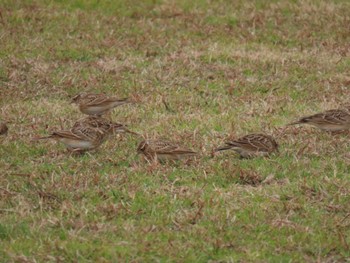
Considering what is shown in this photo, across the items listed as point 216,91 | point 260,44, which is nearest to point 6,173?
point 216,91

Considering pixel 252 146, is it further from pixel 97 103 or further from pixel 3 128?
pixel 3 128

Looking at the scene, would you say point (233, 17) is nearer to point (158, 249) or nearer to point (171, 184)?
point (171, 184)

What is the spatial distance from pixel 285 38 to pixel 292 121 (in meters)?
5.02

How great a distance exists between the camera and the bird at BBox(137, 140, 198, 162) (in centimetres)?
998

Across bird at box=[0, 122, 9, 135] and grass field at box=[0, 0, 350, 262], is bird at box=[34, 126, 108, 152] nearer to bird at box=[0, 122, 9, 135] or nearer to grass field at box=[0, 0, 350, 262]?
grass field at box=[0, 0, 350, 262]

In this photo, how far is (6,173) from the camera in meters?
9.51

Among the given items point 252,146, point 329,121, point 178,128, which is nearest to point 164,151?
point 252,146

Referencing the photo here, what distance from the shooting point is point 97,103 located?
1216 cm

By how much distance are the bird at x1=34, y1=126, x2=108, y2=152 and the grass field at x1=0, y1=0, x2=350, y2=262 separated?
0.12 metres

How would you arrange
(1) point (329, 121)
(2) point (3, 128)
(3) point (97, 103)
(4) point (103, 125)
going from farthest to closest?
1. (3) point (97, 103)
2. (1) point (329, 121)
3. (2) point (3, 128)
4. (4) point (103, 125)

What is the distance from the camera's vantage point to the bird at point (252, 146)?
10195 mm

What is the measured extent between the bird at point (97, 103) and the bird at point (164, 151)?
2.15 meters

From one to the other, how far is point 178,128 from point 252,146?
1571mm

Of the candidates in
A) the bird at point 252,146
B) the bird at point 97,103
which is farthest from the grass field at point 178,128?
the bird at point 97,103
